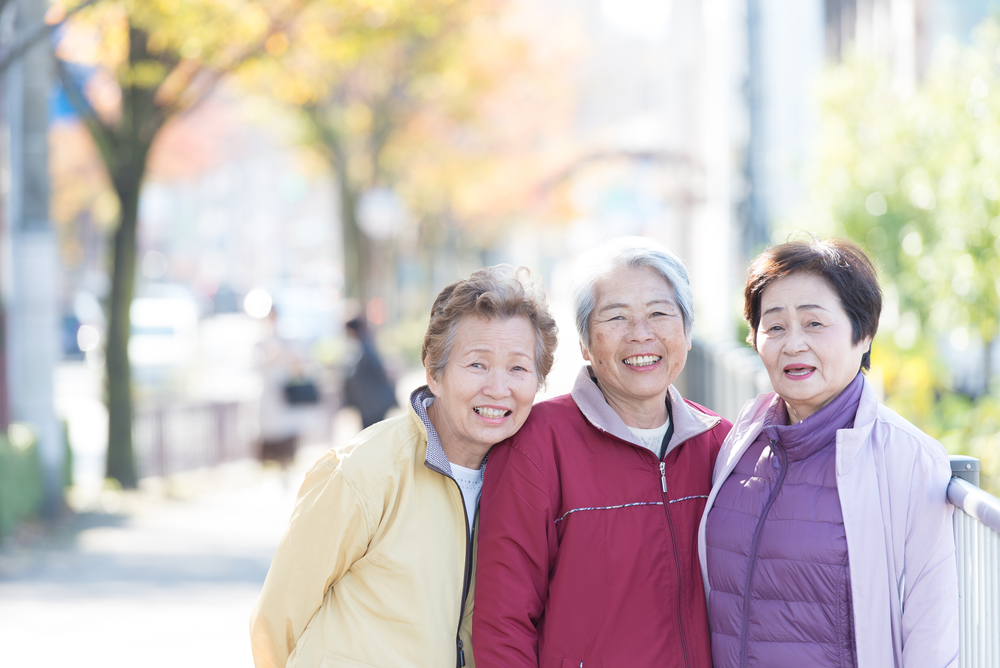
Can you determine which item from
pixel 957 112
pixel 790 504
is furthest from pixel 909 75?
pixel 790 504

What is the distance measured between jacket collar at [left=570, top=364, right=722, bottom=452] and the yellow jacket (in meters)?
0.40

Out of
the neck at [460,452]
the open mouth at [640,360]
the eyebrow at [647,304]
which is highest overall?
the eyebrow at [647,304]

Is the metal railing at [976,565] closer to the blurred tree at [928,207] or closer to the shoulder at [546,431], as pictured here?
the shoulder at [546,431]

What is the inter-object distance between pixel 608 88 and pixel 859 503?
205 feet

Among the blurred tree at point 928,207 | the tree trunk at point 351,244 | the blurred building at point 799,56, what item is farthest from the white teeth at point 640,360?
the tree trunk at point 351,244

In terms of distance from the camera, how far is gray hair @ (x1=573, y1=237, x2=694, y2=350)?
2.65m

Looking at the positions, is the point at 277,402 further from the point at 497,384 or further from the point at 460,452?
the point at 497,384

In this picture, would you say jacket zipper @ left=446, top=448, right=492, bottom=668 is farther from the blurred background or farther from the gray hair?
the blurred background

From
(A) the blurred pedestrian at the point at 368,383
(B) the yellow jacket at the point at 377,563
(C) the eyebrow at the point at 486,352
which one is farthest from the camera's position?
(A) the blurred pedestrian at the point at 368,383

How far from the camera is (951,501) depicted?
2203mm

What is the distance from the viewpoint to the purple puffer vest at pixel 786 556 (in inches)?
89.7

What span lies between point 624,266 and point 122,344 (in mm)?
8587

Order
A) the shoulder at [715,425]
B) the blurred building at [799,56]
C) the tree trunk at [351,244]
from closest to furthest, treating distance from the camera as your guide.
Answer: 1. the shoulder at [715,425]
2. the blurred building at [799,56]
3. the tree trunk at [351,244]

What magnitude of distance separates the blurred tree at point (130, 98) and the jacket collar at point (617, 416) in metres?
7.23
